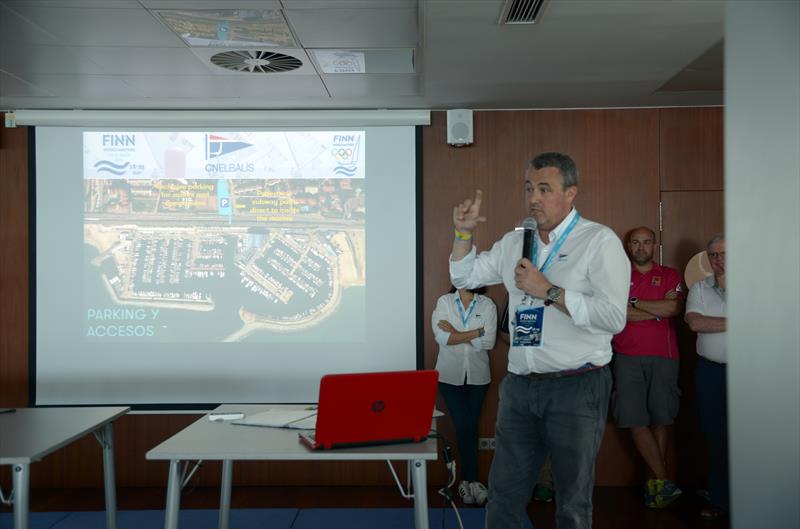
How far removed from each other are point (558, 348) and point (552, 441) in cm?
32

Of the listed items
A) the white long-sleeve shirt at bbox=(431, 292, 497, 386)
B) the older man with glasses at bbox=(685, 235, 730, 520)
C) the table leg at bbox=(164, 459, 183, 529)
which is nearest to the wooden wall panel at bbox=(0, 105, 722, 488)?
the white long-sleeve shirt at bbox=(431, 292, 497, 386)

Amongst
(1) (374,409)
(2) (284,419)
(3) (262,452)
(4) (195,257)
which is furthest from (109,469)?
(4) (195,257)

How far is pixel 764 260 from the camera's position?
0.80 meters

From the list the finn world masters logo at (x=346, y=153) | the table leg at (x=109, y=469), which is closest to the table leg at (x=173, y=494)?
the table leg at (x=109, y=469)

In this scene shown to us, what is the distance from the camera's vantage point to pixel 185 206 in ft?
16.1

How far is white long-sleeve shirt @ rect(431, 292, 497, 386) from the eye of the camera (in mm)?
4402

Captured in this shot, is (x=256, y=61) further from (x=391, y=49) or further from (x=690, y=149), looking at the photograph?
(x=690, y=149)

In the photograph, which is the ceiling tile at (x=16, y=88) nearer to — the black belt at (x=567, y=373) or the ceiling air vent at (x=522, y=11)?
the ceiling air vent at (x=522, y=11)

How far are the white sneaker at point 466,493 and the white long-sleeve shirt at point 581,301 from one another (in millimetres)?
2182

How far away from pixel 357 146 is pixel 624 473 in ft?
10.3

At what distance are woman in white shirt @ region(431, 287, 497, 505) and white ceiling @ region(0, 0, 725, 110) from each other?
4.82 ft

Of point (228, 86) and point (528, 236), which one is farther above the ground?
point (228, 86)

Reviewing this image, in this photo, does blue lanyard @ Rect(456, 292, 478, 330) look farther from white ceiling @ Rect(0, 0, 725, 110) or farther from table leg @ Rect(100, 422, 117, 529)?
table leg @ Rect(100, 422, 117, 529)

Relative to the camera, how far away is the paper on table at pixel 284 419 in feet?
9.02
